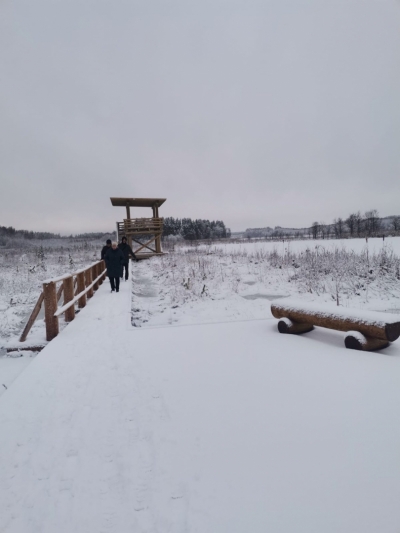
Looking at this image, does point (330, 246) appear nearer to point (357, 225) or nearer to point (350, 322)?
point (350, 322)

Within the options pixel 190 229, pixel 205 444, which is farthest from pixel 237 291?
pixel 190 229

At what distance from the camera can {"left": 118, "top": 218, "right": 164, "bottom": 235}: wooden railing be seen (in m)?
21.2

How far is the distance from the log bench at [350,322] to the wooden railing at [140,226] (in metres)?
18.0

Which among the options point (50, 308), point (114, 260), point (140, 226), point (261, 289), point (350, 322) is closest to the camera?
point (350, 322)

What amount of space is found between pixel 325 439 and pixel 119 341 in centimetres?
358

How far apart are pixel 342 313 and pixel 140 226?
19142mm

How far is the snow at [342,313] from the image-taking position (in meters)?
3.84

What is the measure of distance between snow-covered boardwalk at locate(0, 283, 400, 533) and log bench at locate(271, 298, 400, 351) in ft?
0.82

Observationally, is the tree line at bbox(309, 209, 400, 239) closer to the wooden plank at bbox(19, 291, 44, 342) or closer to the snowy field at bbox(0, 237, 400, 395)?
the snowy field at bbox(0, 237, 400, 395)

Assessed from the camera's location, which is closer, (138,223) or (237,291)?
(237,291)

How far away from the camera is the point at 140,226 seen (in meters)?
21.7

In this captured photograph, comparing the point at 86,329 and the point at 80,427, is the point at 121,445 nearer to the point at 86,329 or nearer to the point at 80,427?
the point at 80,427

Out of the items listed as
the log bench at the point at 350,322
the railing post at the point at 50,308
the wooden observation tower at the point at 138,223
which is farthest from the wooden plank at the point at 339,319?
the wooden observation tower at the point at 138,223

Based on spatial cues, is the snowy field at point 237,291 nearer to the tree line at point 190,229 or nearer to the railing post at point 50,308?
the railing post at point 50,308
